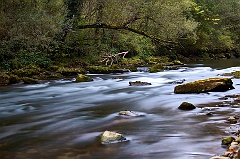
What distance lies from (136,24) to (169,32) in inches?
92.1

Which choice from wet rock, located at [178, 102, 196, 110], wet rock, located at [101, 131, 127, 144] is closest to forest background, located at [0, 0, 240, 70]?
wet rock, located at [178, 102, 196, 110]

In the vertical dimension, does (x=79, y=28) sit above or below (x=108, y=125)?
above

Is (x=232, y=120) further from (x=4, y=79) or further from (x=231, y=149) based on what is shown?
(x=4, y=79)

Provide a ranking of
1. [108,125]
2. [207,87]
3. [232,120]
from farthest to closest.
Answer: [207,87] → [108,125] → [232,120]

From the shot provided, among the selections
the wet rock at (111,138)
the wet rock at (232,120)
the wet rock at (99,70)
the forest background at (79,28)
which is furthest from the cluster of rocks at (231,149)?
the wet rock at (99,70)

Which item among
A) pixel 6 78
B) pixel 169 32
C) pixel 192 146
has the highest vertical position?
pixel 169 32

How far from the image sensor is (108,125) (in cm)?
728

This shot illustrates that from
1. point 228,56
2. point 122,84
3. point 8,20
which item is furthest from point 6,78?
point 228,56

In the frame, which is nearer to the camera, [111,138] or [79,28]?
[111,138]

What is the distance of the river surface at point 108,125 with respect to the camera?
17.9ft

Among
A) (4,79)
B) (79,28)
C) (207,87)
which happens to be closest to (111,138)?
Result: (207,87)

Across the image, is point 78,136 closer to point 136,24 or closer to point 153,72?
point 153,72

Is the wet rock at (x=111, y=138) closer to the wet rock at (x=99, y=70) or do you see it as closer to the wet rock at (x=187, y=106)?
the wet rock at (x=187, y=106)

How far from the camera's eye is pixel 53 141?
619 cm
